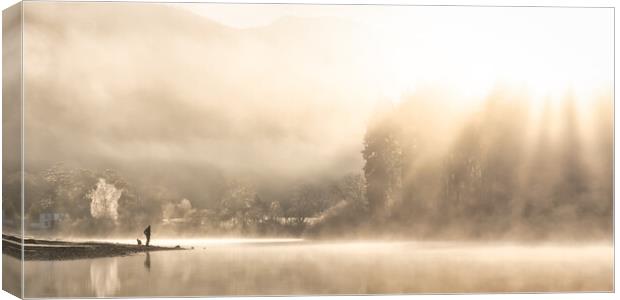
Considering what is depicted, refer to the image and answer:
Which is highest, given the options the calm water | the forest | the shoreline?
the forest

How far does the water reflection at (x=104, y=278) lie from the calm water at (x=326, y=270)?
11 millimetres

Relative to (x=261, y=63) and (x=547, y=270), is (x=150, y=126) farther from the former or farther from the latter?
(x=547, y=270)

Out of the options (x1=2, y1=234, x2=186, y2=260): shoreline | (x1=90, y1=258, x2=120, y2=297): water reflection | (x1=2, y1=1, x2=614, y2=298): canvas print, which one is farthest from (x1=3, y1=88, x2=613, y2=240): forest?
(x1=90, y1=258, x2=120, y2=297): water reflection

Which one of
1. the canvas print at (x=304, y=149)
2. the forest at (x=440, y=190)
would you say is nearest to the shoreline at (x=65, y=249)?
the canvas print at (x=304, y=149)

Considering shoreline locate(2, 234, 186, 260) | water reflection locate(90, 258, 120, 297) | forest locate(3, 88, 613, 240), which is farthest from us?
forest locate(3, 88, 613, 240)

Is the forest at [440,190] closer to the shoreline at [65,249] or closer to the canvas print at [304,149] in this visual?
the canvas print at [304,149]

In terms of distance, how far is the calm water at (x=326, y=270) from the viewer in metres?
14.2

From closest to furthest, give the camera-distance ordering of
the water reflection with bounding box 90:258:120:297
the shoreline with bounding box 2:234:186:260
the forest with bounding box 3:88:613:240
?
the shoreline with bounding box 2:234:186:260, the water reflection with bounding box 90:258:120:297, the forest with bounding box 3:88:613:240

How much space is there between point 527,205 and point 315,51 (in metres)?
2.93

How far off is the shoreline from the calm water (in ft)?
0.21

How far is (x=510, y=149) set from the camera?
14852 mm

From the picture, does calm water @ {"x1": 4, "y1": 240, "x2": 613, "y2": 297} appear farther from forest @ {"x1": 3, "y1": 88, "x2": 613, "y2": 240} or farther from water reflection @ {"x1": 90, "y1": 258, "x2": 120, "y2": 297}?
forest @ {"x1": 3, "y1": 88, "x2": 613, "y2": 240}

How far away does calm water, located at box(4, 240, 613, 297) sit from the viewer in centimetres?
1421

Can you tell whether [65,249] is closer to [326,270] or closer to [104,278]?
[104,278]
